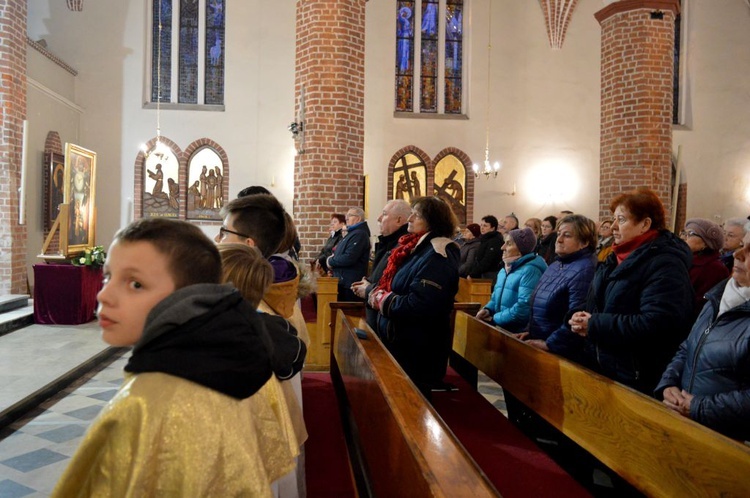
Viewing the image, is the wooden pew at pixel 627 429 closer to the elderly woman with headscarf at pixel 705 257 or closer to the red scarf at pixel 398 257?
the red scarf at pixel 398 257

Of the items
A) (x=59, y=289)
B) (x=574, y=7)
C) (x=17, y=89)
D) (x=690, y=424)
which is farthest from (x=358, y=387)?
(x=574, y=7)

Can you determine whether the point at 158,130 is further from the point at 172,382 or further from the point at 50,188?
the point at 172,382

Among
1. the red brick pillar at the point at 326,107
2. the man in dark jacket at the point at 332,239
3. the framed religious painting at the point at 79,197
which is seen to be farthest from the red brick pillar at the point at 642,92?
the framed religious painting at the point at 79,197

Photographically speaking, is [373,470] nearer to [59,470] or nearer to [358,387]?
[358,387]

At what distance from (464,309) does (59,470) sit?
2911 mm

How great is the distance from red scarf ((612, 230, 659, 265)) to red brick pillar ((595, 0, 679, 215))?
6713 millimetres

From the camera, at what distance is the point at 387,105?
564 inches

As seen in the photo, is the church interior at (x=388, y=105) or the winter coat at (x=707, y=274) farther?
the church interior at (x=388, y=105)

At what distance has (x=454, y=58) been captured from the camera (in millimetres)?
14820

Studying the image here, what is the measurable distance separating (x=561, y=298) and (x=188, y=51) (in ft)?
42.0

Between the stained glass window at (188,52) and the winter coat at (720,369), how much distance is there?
13.4 m

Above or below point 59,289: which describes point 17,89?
above

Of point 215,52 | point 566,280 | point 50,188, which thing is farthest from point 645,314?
point 215,52

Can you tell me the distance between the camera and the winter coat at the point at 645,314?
278 cm
